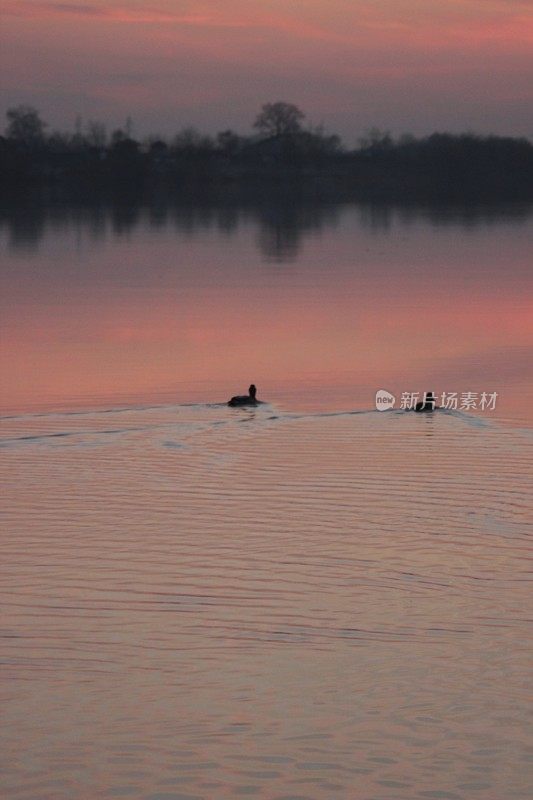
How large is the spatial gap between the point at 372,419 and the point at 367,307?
43.3 ft

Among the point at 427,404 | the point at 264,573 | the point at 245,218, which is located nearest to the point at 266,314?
the point at 427,404

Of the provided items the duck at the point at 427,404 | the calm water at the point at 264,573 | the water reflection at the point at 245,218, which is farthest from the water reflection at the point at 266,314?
the duck at the point at 427,404

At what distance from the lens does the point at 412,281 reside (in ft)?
117

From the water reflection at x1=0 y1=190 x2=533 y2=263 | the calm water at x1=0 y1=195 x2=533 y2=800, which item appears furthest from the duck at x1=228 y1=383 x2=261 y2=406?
the water reflection at x1=0 y1=190 x2=533 y2=263

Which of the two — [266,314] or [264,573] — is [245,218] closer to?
[266,314]

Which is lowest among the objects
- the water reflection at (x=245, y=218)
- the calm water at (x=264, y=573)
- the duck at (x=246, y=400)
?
the calm water at (x=264, y=573)

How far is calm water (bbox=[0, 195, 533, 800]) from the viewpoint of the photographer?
24.1ft

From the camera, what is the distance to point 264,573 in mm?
9992

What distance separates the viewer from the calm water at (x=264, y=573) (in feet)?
24.1

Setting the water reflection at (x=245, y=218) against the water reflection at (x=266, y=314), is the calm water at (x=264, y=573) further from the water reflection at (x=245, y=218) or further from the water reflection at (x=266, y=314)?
the water reflection at (x=245, y=218)

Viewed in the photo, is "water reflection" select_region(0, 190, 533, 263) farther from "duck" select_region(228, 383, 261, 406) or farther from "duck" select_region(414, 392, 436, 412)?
"duck" select_region(414, 392, 436, 412)

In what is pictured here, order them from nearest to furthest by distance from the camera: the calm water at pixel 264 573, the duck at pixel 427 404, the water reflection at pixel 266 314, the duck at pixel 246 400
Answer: the calm water at pixel 264 573 → the duck at pixel 427 404 → the duck at pixel 246 400 → the water reflection at pixel 266 314

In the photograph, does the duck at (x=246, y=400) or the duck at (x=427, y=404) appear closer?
the duck at (x=427, y=404)

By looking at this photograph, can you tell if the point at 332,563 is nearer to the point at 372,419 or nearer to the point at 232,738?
the point at 232,738
